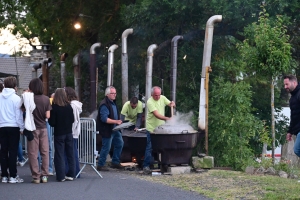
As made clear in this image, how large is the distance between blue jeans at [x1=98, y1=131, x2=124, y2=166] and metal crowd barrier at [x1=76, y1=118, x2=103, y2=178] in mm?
939

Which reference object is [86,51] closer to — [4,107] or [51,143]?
[51,143]

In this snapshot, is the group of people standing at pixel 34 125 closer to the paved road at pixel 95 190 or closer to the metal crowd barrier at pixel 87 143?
the paved road at pixel 95 190

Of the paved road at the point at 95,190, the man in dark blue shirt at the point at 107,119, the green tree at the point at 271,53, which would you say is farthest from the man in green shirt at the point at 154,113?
the green tree at the point at 271,53

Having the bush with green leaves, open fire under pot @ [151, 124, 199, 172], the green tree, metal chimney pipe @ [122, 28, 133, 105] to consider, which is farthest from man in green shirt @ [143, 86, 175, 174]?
metal chimney pipe @ [122, 28, 133, 105]

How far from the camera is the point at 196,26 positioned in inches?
918

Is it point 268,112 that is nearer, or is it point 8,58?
point 268,112

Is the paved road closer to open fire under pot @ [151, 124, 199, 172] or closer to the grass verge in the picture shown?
the grass verge

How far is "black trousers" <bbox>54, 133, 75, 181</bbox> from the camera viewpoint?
12.6m

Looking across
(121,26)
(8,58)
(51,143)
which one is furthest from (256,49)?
(8,58)

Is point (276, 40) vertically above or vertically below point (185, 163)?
above

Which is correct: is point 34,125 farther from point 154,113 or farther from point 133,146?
point 133,146

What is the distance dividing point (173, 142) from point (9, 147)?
3.33 metres

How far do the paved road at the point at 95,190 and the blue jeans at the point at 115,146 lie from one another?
1501 mm

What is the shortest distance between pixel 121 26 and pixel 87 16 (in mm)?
1719
